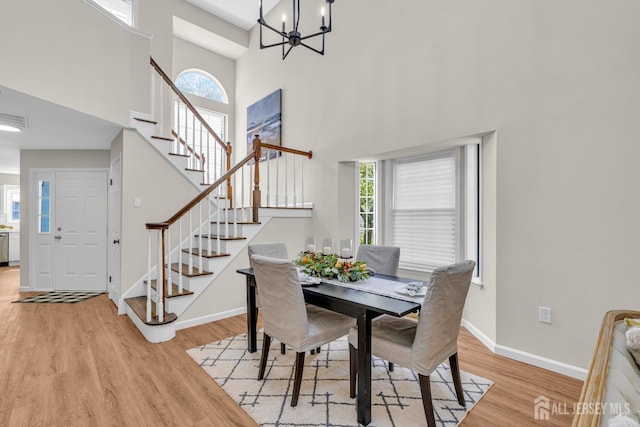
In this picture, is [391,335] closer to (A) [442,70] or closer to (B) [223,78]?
(A) [442,70]

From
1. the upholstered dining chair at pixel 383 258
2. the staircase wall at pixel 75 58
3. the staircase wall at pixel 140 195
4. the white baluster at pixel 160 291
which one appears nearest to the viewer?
the staircase wall at pixel 75 58

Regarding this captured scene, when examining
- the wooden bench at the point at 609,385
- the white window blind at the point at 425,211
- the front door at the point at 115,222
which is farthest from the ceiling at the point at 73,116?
the wooden bench at the point at 609,385

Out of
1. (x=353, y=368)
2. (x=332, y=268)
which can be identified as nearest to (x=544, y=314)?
(x=353, y=368)

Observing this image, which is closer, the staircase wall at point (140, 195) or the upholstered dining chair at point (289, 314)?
the upholstered dining chair at point (289, 314)

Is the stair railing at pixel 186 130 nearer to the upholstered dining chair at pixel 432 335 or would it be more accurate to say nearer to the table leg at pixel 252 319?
the table leg at pixel 252 319

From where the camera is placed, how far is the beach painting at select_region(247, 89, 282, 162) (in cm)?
522

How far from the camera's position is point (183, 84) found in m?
5.98

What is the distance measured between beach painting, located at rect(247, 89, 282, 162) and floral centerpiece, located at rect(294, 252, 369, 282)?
2.88 m

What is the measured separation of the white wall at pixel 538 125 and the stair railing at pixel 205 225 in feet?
5.22

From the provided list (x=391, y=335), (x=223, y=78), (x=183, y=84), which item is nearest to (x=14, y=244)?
(x=183, y=84)

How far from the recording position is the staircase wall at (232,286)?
3.52 meters

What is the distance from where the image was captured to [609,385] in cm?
90

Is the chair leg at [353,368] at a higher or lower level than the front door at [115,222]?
lower

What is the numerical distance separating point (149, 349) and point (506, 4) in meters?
4.43
